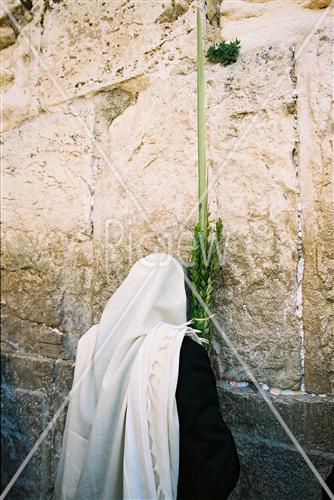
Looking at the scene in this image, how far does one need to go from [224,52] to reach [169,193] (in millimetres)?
682

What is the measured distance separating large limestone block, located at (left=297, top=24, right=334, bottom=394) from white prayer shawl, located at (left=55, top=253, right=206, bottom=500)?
0.50 meters

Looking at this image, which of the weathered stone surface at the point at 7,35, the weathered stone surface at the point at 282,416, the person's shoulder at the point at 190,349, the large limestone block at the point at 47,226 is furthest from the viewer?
the weathered stone surface at the point at 7,35

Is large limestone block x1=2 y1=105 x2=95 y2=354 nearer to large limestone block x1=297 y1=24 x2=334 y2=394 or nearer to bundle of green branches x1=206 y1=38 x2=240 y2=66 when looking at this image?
bundle of green branches x1=206 y1=38 x2=240 y2=66

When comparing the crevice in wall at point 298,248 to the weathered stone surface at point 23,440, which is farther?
the weathered stone surface at point 23,440

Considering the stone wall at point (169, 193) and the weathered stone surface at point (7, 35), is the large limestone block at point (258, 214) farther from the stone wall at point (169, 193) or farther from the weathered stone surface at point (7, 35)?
the weathered stone surface at point (7, 35)

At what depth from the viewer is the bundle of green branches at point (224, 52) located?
62.9 inches

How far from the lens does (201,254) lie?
1.49 meters

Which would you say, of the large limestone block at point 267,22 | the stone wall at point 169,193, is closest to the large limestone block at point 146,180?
the stone wall at point 169,193

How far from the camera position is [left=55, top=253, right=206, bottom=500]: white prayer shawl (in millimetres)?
1088

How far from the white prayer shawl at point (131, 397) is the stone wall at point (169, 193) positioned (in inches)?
13.5

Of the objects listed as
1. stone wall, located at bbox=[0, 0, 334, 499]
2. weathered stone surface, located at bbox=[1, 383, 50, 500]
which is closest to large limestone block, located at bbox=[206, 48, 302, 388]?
stone wall, located at bbox=[0, 0, 334, 499]

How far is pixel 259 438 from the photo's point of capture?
147cm

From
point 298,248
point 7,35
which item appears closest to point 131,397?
point 298,248

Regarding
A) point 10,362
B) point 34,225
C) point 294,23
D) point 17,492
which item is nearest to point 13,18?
point 34,225
